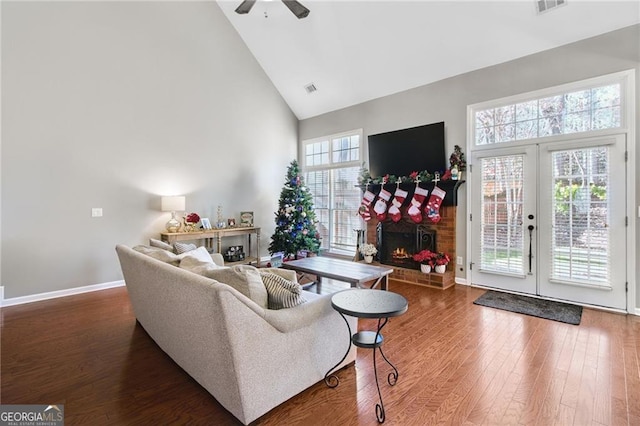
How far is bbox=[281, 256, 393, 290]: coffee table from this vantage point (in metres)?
3.39

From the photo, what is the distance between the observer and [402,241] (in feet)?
17.5

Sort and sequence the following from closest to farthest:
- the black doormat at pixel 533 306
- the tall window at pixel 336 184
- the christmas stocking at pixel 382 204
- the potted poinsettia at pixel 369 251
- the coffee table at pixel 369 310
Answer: the coffee table at pixel 369 310
the black doormat at pixel 533 306
the christmas stocking at pixel 382 204
the potted poinsettia at pixel 369 251
the tall window at pixel 336 184

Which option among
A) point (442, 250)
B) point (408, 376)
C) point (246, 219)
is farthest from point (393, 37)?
point (408, 376)

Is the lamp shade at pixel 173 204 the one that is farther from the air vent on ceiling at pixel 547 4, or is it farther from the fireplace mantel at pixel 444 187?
the air vent on ceiling at pixel 547 4

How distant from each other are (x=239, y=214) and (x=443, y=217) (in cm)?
386

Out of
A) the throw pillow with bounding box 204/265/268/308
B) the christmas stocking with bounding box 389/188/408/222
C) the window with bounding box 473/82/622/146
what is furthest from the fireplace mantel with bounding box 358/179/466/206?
the throw pillow with bounding box 204/265/268/308

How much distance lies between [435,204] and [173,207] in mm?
4200

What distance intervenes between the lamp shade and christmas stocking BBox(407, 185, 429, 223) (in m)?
3.76

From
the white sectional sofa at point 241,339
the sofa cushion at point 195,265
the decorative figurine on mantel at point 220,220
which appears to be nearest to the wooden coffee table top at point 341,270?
the white sectional sofa at point 241,339

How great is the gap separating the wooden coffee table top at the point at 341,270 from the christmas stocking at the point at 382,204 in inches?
63.3

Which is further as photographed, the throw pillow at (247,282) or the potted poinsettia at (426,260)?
the potted poinsettia at (426,260)

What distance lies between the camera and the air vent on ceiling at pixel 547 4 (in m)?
3.47

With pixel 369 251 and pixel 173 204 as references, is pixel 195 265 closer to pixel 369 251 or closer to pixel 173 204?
pixel 173 204

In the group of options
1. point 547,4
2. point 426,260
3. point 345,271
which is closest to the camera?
point 547,4
